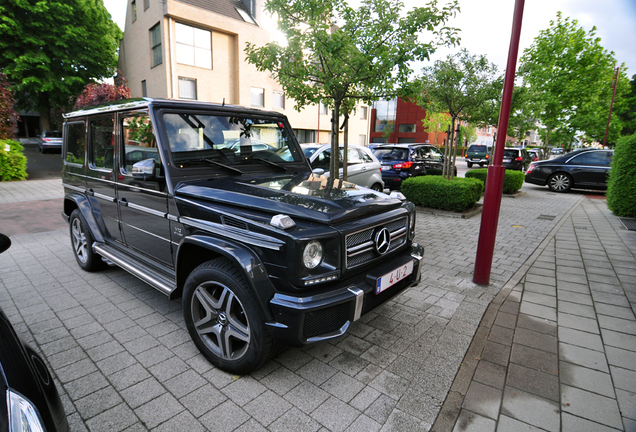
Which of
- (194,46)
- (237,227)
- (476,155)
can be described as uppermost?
(194,46)

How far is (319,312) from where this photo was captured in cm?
219

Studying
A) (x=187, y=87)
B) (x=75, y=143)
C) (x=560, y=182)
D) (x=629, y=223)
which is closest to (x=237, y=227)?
(x=75, y=143)

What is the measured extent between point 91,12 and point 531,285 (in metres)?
30.7

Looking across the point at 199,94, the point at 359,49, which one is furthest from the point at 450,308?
the point at 199,94

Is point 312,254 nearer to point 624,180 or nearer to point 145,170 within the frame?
point 145,170

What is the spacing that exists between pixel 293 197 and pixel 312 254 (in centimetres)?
60

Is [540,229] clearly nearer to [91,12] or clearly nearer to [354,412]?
[354,412]

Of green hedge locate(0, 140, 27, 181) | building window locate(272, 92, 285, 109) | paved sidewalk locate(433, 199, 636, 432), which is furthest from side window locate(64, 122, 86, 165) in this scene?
building window locate(272, 92, 285, 109)

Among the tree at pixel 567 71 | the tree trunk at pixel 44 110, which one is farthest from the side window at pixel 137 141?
the tree trunk at pixel 44 110

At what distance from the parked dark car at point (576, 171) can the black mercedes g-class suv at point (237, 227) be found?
44.6 ft

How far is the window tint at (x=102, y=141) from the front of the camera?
3785 mm

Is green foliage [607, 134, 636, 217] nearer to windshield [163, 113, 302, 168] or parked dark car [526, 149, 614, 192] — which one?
parked dark car [526, 149, 614, 192]

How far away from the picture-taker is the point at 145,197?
3242 millimetres

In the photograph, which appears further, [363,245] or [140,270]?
[140,270]
